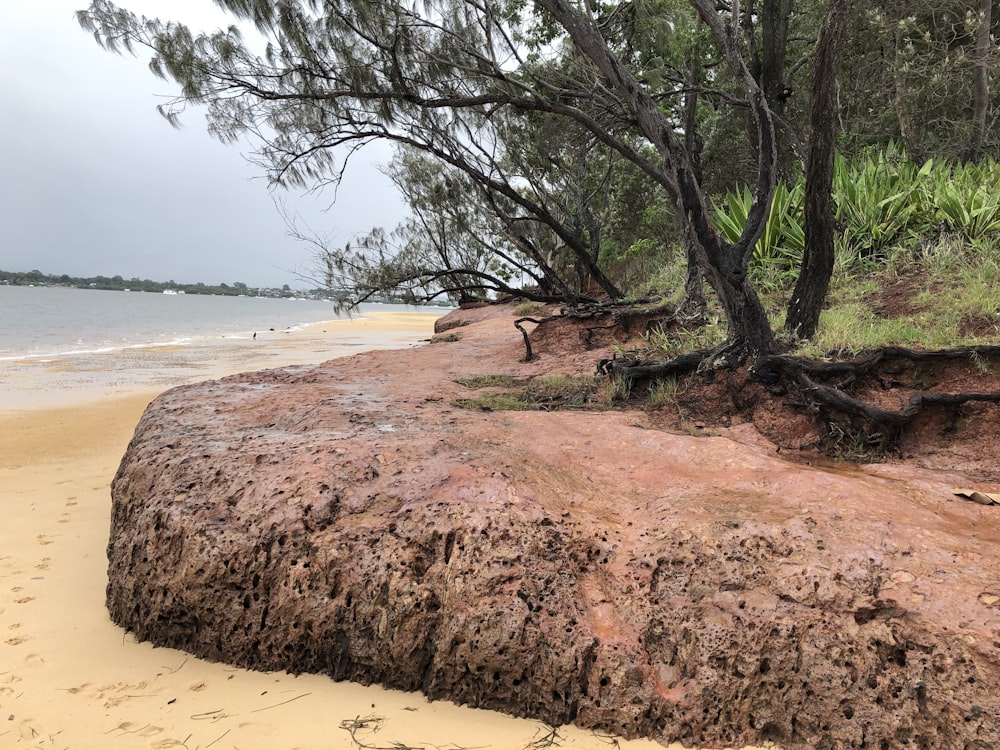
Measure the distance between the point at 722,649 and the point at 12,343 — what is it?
78.5 ft

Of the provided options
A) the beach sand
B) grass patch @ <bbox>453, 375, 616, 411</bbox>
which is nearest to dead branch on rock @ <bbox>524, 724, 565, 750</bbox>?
the beach sand

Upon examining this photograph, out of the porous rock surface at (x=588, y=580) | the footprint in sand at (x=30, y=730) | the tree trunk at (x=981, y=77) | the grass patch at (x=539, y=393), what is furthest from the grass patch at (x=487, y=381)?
the tree trunk at (x=981, y=77)

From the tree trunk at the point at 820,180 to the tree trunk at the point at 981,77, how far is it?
17.7 ft

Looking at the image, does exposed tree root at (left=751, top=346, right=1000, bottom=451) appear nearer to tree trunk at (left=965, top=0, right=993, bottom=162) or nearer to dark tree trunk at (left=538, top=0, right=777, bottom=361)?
dark tree trunk at (left=538, top=0, right=777, bottom=361)

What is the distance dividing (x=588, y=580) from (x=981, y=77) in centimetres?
1026

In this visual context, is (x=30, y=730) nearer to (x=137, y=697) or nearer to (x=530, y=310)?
(x=137, y=697)

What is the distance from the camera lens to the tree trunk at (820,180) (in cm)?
433

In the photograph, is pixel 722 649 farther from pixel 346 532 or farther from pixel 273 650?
pixel 273 650

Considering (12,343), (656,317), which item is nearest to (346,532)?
(656,317)

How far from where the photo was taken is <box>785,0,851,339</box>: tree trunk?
14.2ft

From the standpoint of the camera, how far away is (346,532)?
2404 mm

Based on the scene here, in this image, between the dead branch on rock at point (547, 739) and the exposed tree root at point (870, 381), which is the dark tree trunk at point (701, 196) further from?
the dead branch on rock at point (547, 739)

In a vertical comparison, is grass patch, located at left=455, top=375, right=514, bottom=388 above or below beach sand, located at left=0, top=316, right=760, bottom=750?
above

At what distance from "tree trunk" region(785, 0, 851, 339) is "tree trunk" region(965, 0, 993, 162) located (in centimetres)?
540
